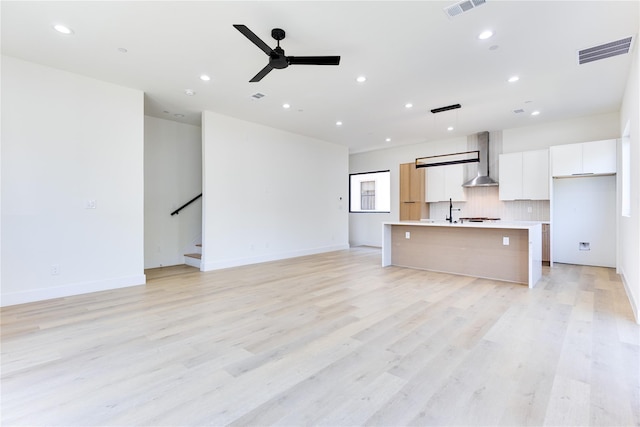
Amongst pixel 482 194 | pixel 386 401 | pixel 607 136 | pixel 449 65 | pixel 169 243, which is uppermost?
pixel 449 65

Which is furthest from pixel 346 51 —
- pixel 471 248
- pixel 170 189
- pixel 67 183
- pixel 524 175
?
pixel 524 175

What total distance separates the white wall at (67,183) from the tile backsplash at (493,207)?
709 centimetres

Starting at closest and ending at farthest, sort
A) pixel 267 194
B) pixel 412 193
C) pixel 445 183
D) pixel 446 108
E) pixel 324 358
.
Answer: pixel 324 358, pixel 446 108, pixel 267 194, pixel 445 183, pixel 412 193

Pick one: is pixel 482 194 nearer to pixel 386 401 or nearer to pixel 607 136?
pixel 607 136

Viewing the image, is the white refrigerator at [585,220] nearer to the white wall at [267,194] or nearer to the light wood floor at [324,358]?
the light wood floor at [324,358]

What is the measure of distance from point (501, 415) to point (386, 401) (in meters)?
0.62

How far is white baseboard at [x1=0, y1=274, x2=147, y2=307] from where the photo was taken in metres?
3.71

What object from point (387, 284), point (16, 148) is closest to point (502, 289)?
point (387, 284)

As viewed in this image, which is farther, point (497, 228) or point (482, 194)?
point (482, 194)

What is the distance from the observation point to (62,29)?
3.12 m

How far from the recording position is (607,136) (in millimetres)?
5777

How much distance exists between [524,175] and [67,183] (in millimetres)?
8204

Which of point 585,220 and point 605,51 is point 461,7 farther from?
point 585,220

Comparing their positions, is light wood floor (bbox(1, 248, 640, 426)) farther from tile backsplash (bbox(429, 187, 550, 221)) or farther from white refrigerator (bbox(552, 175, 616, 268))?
tile backsplash (bbox(429, 187, 550, 221))
